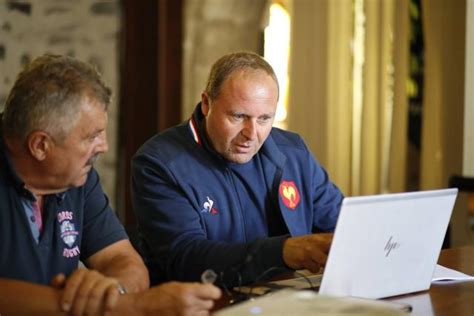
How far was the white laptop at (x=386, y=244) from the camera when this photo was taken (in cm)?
167

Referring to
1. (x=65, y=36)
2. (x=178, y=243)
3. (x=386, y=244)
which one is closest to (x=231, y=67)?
(x=178, y=243)

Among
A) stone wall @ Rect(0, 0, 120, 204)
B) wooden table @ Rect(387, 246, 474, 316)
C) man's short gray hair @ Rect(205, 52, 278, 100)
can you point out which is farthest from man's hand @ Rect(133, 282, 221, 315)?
stone wall @ Rect(0, 0, 120, 204)

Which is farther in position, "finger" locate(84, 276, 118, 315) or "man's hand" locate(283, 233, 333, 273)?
"man's hand" locate(283, 233, 333, 273)

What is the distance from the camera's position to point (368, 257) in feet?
5.77

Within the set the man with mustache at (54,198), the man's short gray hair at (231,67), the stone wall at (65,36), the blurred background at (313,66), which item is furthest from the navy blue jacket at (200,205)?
the stone wall at (65,36)

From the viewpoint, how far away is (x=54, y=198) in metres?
1.88

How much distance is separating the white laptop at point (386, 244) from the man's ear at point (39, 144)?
2.01 feet

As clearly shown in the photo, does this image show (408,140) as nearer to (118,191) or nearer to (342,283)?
(118,191)

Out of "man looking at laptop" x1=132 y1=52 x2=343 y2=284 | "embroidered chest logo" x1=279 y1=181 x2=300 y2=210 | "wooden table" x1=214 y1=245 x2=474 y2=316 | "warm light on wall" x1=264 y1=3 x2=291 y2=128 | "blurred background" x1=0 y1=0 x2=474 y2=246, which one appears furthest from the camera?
"warm light on wall" x1=264 y1=3 x2=291 y2=128

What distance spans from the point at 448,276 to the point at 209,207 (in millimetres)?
647

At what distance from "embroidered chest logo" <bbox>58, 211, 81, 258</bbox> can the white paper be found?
869 mm

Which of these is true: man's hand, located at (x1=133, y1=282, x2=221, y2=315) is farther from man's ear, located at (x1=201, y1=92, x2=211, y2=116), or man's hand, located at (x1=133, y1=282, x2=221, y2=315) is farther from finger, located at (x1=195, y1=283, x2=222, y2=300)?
man's ear, located at (x1=201, y1=92, x2=211, y2=116)

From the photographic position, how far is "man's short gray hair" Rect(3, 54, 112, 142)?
67.2 inches

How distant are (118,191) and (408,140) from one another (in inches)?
61.1
